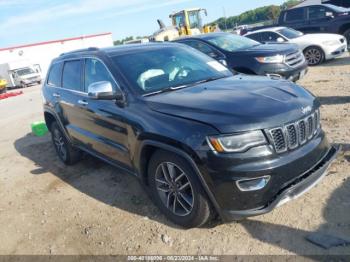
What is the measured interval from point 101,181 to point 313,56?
969 centimetres

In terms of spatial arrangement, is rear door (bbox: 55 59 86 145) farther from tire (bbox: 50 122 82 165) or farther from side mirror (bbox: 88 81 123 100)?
side mirror (bbox: 88 81 123 100)

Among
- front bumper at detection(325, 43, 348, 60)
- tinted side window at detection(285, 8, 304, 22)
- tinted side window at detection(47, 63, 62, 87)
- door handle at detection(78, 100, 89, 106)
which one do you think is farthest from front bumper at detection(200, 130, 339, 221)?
tinted side window at detection(285, 8, 304, 22)

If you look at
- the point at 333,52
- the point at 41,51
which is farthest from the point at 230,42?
the point at 41,51

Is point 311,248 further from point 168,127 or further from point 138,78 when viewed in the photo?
point 138,78

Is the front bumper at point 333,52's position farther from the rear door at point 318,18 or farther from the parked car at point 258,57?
the parked car at point 258,57

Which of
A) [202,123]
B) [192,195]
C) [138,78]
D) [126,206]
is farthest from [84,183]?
[202,123]

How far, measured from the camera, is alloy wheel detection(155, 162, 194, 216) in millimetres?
3709

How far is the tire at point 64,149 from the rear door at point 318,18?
11.9 metres

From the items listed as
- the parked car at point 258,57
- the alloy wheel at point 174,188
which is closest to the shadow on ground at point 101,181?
the alloy wheel at point 174,188

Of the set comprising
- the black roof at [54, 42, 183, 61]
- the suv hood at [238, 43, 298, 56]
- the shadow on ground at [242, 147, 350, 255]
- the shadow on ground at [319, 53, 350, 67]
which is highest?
the black roof at [54, 42, 183, 61]

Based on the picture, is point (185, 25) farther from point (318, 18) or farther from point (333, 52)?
point (333, 52)

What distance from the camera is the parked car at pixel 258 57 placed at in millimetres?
8539

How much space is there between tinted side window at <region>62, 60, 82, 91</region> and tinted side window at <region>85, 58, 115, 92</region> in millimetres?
258

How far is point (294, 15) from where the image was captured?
15.5 m
